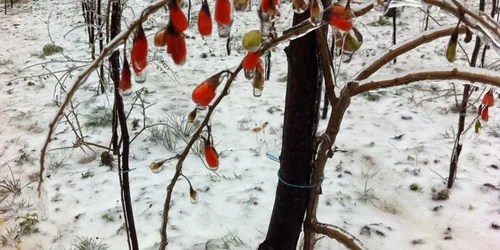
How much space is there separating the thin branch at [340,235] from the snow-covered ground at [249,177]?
2.36 ft

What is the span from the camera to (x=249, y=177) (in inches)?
92.4

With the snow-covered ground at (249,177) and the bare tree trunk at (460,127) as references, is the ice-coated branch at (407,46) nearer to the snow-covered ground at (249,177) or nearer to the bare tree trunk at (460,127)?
the snow-covered ground at (249,177)

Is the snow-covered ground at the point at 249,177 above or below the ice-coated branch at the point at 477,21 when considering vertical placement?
below

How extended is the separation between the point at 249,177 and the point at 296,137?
56.6 inches

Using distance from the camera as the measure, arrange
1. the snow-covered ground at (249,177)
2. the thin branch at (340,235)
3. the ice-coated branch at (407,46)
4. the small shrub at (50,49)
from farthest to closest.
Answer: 1. the small shrub at (50,49)
2. the snow-covered ground at (249,177)
3. the thin branch at (340,235)
4. the ice-coated branch at (407,46)

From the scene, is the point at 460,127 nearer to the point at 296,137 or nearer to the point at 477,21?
the point at 296,137

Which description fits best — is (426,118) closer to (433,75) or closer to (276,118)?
(276,118)

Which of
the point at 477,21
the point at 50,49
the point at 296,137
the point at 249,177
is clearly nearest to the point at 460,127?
the point at 249,177

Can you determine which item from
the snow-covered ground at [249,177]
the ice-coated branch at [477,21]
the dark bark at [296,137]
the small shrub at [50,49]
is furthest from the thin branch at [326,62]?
the small shrub at [50,49]

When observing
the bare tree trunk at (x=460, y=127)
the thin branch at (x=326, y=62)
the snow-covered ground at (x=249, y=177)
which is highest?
the thin branch at (x=326, y=62)

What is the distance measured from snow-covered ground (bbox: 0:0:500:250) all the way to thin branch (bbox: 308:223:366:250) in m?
0.72

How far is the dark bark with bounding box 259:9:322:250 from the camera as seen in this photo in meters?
0.86

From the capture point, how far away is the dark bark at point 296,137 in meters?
0.86

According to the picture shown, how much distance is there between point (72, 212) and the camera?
2.05 m
